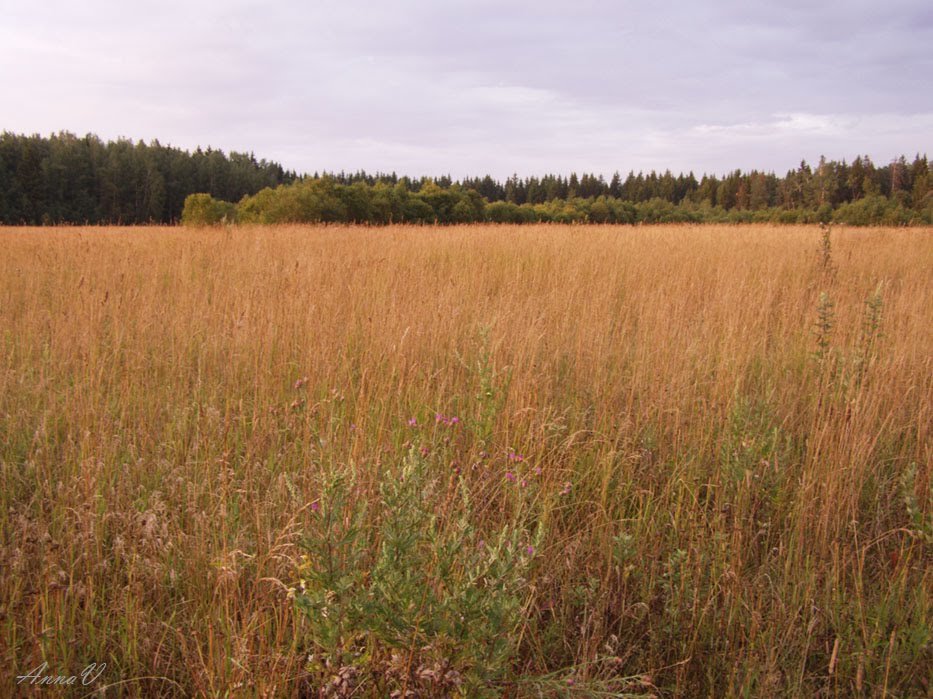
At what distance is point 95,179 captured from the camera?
4591 centimetres

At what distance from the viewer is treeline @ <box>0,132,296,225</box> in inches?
1591

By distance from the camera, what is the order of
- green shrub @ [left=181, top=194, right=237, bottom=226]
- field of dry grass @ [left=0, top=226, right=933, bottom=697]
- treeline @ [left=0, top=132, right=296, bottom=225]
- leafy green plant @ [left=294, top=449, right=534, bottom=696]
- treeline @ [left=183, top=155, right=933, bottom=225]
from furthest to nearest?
treeline @ [left=0, top=132, right=296, bottom=225]
treeline @ [left=183, top=155, right=933, bottom=225]
green shrub @ [left=181, top=194, right=237, bottom=226]
field of dry grass @ [left=0, top=226, right=933, bottom=697]
leafy green plant @ [left=294, top=449, right=534, bottom=696]

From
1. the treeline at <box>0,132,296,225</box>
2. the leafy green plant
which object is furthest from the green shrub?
the treeline at <box>0,132,296,225</box>

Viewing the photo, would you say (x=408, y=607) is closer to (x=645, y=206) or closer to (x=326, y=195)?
(x=326, y=195)

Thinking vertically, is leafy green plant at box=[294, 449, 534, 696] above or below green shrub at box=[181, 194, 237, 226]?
below

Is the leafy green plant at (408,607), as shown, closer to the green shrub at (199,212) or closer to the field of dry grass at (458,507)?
the field of dry grass at (458,507)

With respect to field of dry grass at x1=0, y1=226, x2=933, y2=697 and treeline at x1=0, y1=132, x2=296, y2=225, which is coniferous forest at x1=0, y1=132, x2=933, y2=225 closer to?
treeline at x1=0, y1=132, x2=296, y2=225

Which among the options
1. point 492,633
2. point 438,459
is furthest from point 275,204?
point 492,633

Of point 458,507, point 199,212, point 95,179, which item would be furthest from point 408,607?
point 95,179

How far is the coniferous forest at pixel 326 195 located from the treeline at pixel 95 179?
0.10 m

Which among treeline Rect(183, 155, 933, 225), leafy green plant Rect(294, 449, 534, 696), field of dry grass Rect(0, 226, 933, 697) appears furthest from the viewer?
treeline Rect(183, 155, 933, 225)

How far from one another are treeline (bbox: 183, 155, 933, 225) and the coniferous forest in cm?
7

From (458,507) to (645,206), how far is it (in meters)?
53.1

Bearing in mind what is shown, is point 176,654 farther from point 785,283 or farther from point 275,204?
point 275,204
